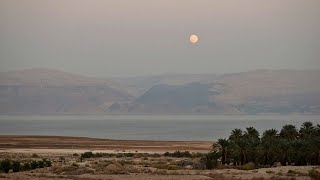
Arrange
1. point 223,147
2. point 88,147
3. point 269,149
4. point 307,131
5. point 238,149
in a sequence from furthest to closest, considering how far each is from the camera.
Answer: point 88,147
point 307,131
point 223,147
point 238,149
point 269,149

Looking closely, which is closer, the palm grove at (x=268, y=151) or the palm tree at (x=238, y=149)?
the palm grove at (x=268, y=151)

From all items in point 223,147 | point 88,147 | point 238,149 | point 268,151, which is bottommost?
point 268,151

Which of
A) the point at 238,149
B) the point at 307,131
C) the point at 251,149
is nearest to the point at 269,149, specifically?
the point at 251,149

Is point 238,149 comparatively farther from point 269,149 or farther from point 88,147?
point 88,147

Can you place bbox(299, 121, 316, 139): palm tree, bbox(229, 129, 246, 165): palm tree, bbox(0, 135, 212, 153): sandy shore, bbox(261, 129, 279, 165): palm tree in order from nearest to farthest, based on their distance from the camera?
bbox(261, 129, 279, 165): palm tree → bbox(229, 129, 246, 165): palm tree → bbox(299, 121, 316, 139): palm tree → bbox(0, 135, 212, 153): sandy shore

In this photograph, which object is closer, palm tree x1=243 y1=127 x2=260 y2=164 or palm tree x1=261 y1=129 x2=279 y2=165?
palm tree x1=261 y1=129 x2=279 y2=165

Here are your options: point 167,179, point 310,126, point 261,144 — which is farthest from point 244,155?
point 167,179

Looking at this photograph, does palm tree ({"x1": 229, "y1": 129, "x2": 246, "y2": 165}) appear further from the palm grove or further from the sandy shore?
the sandy shore

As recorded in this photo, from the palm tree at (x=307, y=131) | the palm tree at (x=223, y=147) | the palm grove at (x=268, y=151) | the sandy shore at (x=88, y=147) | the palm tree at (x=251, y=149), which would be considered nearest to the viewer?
the palm grove at (x=268, y=151)

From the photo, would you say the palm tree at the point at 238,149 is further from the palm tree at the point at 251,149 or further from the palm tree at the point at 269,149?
the palm tree at the point at 269,149

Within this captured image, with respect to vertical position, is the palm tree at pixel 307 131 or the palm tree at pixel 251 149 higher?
the palm tree at pixel 307 131

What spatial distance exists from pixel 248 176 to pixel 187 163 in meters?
21.3

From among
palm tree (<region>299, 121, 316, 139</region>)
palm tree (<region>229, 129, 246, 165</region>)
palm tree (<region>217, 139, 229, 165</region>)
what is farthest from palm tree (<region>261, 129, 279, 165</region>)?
palm tree (<region>299, 121, 316, 139</region>)

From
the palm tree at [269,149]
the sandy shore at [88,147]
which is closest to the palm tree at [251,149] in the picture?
the palm tree at [269,149]
